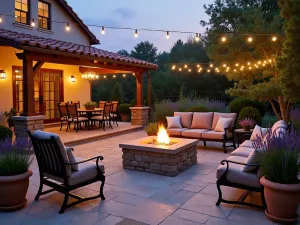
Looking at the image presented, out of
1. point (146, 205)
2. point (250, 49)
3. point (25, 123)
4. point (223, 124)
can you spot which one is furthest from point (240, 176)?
point (250, 49)

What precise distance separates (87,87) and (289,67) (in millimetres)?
8944

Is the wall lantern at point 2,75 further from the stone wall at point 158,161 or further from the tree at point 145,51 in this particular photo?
the tree at point 145,51

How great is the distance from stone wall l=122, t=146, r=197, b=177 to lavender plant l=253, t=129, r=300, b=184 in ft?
6.31

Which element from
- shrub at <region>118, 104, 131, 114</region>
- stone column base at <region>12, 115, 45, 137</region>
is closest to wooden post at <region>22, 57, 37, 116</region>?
stone column base at <region>12, 115, 45, 137</region>

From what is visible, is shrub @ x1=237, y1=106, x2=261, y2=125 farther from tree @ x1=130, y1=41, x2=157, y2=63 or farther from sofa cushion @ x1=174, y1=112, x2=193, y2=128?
tree @ x1=130, y1=41, x2=157, y2=63

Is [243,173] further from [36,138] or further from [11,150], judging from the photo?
[11,150]

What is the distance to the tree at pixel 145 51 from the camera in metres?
31.9

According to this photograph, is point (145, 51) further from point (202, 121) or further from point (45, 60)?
point (202, 121)

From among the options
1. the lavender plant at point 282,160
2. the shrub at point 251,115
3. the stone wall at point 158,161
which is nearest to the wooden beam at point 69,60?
the stone wall at point 158,161

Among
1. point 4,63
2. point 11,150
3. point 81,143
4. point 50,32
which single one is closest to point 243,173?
point 11,150

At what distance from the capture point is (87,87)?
12.7m

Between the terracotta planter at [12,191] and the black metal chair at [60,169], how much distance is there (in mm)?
311

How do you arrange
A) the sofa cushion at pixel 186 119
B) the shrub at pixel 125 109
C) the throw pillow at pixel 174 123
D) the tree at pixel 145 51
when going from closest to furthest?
the throw pillow at pixel 174 123 < the sofa cushion at pixel 186 119 < the shrub at pixel 125 109 < the tree at pixel 145 51

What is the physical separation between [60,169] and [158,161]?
6.40 feet
